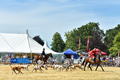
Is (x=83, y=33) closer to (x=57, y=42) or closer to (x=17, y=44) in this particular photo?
(x=57, y=42)

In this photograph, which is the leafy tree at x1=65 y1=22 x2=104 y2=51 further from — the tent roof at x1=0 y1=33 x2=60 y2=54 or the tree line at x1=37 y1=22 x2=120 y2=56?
the tent roof at x1=0 y1=33 x2=60 y2=54

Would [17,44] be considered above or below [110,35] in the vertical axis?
below

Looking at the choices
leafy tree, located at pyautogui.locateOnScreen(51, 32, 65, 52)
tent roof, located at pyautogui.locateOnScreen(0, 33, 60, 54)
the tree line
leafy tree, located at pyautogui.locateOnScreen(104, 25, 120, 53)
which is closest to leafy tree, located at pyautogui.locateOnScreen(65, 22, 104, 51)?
the tree line

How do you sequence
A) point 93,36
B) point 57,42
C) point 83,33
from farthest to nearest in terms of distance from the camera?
point 57,42
point 83,33
point 93,36

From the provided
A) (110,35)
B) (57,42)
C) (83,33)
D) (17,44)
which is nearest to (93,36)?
(83,33)

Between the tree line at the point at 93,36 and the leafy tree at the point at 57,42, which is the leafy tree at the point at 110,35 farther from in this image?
the leafy tree at the point at 57,42

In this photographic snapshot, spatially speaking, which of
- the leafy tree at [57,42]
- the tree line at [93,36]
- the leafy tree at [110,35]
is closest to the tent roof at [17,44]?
the tree line at [93,36]

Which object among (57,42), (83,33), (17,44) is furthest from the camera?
(57,42)

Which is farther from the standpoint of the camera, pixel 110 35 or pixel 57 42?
pixel 57 42

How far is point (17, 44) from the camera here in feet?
145

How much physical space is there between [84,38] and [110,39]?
10.2 metres

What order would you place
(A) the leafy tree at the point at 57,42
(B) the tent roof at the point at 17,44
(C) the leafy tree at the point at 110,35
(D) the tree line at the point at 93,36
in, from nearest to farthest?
(B) the tent roof at the point at 17,44 < (D) the tree line at the point at 93,36 < (C) the leafy tree at the point at 110,35 < (A) the leafy tree at the point at 57,42

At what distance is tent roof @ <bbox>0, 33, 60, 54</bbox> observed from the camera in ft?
140

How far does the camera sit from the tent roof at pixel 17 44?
42.8 metres
